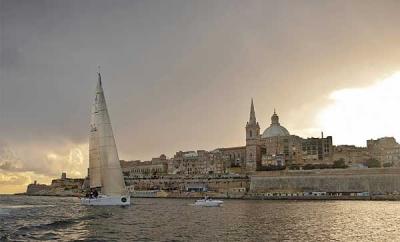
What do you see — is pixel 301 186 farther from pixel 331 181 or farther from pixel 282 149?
pixel 282 149

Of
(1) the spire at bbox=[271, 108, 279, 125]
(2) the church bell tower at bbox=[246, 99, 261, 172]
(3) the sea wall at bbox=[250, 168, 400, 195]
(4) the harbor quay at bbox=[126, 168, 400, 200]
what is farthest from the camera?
(1) the spire at bbox=[271, 108, 279, 125]

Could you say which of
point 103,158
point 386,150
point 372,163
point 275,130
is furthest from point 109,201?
point 275,130

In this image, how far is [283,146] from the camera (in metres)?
117

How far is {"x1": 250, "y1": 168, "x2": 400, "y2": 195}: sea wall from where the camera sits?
8438cm

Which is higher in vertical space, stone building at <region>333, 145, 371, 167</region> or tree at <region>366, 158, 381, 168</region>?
stone building at <region>333, 145, 371, 167</region>

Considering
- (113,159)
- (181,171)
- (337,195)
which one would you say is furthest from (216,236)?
(181,171)

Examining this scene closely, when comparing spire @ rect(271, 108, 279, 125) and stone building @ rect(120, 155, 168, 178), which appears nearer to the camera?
spire @ rect(271, 108, 279, 125)

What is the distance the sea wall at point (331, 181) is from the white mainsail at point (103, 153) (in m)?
49.4

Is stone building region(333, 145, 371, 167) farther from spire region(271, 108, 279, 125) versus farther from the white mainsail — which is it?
the white mainsail

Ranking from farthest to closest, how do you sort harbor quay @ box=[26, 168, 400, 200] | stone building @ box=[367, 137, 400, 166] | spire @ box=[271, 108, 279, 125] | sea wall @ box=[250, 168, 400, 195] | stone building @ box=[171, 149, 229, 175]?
spire @ box=[271, 108, 279, 125] → stone building @ box=[171, 149, 229, 175] → stone building @ box=[367, 137, 400, 166] → harbor quay @ box=[26, 168, 400, 200] → sea wall @ box=[250, 168, 400, 195]

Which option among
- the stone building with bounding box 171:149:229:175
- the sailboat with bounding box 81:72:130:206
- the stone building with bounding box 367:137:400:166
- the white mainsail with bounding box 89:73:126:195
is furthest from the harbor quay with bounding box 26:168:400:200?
the white mainsail with bounding box 89:73:126:195

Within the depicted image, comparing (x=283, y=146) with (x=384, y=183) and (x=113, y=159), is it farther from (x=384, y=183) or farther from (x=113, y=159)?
(x=113, y=159)

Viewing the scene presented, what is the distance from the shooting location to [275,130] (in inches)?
4894

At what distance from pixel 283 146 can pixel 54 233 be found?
93.1 m
